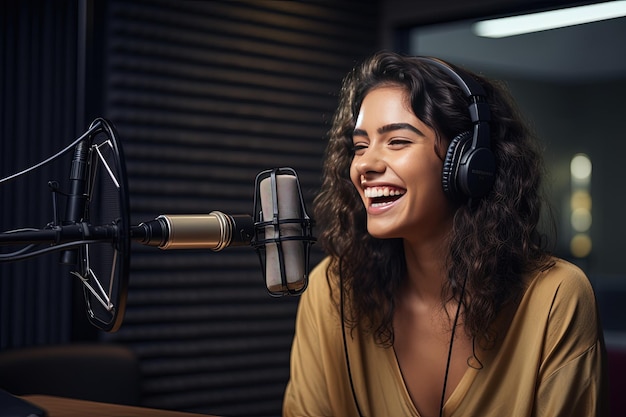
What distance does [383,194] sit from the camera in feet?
6.15

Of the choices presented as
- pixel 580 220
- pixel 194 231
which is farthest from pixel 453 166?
pixel 580 220

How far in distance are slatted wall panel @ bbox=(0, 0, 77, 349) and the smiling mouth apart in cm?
129

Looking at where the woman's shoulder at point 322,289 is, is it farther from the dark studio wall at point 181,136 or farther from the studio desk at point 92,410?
the dark studio wall at point 181,136

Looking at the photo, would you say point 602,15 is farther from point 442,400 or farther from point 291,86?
point 442,400

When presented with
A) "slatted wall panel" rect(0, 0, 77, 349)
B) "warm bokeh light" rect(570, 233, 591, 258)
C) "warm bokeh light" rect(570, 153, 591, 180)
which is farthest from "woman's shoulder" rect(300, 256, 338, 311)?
"warm bokeh light" rect(570, 233, 591, 258)

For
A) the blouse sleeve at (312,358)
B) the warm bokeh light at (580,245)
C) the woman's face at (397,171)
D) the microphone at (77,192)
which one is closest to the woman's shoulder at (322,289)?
the blouse sleeve at (312,358)

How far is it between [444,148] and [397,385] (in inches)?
21.1

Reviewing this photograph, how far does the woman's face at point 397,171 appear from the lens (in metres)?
1.87

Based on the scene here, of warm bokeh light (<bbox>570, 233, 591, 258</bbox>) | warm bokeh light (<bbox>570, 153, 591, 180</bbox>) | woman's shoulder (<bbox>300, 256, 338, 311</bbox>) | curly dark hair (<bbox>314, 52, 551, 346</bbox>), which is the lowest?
warm bokeh light (<bbox>570, 233, 591, 258</bbox>)

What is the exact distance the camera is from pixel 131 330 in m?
3.18

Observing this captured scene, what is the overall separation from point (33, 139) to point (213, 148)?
2.61 feet

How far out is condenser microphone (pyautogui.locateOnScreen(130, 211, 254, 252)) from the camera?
Result: 1.24 meters

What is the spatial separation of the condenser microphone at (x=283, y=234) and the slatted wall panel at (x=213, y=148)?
6.18 ft

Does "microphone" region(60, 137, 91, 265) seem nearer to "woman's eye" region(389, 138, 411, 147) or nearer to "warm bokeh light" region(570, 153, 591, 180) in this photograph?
"woman's eye" region(389, 138, 411, 147)
